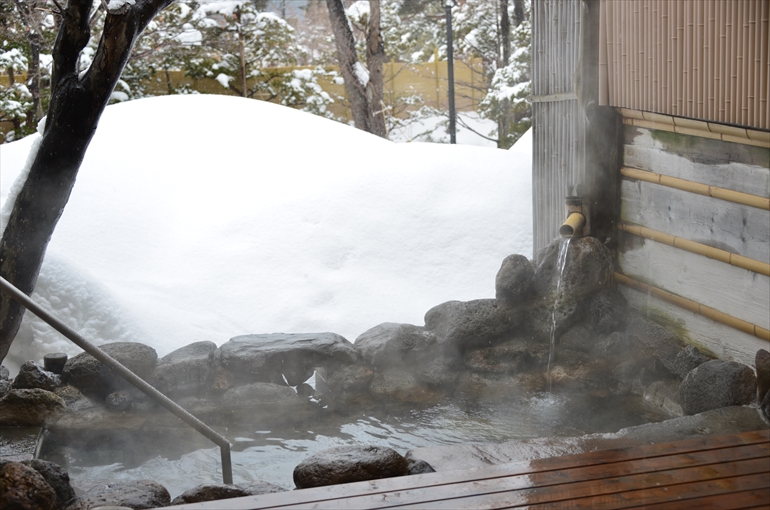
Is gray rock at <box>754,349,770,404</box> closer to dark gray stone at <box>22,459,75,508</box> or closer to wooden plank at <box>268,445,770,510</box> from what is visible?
wooden plank at <box>268,445,770,510</box>

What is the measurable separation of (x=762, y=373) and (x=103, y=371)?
11.2 ft

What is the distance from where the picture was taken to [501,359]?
4.60 meters

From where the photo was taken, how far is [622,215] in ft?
15.7

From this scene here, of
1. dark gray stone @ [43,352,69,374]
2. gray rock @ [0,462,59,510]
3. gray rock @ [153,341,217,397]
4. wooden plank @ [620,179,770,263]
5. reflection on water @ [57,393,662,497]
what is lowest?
reflection on water @ [57,393,662,497]

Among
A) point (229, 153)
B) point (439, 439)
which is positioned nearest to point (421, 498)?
point (439, 439)

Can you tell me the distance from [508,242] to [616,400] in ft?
7.25

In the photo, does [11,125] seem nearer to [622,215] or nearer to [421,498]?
[622,215]

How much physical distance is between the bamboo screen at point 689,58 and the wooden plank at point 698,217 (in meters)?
0.48

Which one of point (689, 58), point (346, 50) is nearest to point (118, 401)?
point (689, 58)

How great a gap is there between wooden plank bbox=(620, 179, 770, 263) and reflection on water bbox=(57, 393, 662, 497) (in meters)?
0.99

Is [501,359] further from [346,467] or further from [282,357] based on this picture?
[346,467]

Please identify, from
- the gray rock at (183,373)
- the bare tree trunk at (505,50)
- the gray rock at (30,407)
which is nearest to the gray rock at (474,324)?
the gray rock at (183,373)

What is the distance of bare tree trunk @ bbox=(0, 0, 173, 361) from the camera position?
3336mm

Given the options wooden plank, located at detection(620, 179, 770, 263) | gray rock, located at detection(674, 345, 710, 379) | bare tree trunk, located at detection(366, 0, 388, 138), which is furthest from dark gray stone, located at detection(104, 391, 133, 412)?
bare tree trunk, located at detection(366, 0, 388, 138)
